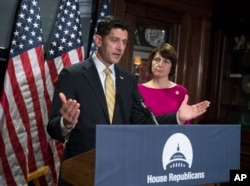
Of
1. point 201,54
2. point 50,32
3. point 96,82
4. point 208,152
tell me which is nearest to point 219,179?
point 208,152

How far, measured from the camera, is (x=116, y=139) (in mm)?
1188

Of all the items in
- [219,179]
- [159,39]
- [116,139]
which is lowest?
[219,179]

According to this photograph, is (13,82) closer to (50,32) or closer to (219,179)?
(50,32)

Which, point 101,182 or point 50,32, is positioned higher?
point 50,32

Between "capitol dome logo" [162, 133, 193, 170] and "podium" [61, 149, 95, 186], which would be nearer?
"podium" [61, 149, 95, 186]

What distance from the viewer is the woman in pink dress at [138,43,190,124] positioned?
257cm

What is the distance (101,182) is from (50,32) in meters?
2.04

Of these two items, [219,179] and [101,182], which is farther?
[219,179]

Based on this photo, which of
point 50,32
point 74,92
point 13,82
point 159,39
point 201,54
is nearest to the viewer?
point 74,92

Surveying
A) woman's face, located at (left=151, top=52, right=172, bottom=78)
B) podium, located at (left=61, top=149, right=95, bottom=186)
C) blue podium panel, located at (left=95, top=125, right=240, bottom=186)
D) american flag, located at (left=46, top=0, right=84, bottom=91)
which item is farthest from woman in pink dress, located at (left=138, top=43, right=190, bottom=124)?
podium, located at (left=61, top=149, right=95, bottom=186)

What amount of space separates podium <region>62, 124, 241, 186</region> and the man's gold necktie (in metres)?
0.43

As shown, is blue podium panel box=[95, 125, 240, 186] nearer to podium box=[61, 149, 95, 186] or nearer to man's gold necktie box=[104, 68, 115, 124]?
podium box=[61, 149, 95, 186]

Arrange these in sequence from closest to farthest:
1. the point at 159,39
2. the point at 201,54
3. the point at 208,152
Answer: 1. the point at 208,152
2. the point at 159,39
3. the point at 201,54

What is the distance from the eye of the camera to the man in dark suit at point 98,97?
1670 mm
